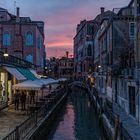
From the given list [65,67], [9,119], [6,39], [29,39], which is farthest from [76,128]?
[65,67]

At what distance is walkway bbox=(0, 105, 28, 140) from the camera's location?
66.1 ft

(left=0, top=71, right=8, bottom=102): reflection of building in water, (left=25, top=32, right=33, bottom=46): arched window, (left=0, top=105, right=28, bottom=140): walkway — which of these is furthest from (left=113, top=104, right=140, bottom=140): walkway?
(left=25, top=32, right=33, bottom=46): arched window

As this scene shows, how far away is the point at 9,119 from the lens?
2419 cm

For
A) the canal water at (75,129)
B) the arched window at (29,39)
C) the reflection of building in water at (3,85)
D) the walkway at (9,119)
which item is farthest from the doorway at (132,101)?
the arched window at (29,39)

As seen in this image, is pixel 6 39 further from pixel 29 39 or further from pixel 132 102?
pixel 132 102

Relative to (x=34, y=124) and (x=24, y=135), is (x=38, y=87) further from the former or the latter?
(x=24, y=135)

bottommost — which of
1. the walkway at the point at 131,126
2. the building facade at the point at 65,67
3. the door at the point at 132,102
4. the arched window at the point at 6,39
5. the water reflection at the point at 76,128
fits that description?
the water reflection at the point at 76,128

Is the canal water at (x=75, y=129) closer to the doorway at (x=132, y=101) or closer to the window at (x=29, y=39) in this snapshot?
the doorway at (x=132, y=101)

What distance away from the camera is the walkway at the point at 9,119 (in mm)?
20144

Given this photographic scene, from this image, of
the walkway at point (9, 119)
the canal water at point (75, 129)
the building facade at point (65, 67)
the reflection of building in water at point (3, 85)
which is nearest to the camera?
the walkway at point (9, 119)

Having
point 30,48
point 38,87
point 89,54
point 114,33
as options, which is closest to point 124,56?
point 114,33

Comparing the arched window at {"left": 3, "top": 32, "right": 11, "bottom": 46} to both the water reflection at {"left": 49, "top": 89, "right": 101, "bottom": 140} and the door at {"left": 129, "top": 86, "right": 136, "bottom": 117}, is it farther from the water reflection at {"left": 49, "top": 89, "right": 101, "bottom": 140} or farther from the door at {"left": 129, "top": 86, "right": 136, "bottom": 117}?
the door at {"left": 129, "top": 86, "right": 136, "bottom": 117}

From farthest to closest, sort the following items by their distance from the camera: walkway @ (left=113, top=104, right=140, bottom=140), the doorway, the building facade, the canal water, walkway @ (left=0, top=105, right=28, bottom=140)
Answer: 1. the building facade
2. the doorway
3. the canal water
4. walkway @ (left=0, top=105, right=28, bottom=140)
5. walkway @ (left=113, top=104, right=140, bottom=140)

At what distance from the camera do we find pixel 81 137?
25594mm
